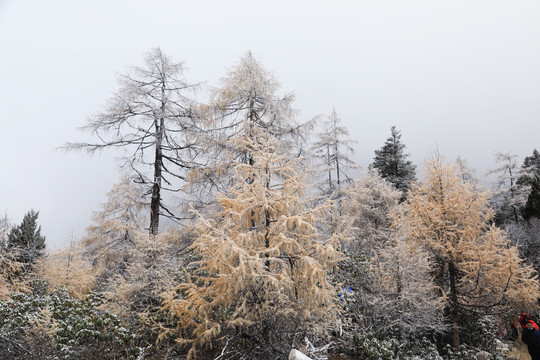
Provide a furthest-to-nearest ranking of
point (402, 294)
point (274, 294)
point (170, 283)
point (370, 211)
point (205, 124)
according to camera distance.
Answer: point (370, 211), point (205, 124), point (402, 294), point (170, 283), point (274, 294)

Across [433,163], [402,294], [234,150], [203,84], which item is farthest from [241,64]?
[402,294]

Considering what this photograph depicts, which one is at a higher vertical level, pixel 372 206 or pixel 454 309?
pixel 372 206

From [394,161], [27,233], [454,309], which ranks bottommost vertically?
[454,309]

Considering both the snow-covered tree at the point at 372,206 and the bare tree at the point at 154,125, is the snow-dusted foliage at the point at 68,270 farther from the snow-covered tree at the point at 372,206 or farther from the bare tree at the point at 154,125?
the snow-covered tree at the point at 372,206

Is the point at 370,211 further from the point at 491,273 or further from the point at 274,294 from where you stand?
the point at 274,294

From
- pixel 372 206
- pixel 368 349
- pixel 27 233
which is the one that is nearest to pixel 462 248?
pixel 368 349

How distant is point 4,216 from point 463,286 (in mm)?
23835

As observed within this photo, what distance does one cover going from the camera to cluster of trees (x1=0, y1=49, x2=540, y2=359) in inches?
215

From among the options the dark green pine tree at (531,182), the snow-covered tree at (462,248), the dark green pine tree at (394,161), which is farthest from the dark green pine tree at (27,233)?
the dark green pine tree at (531,182)

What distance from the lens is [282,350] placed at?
5.51 meters

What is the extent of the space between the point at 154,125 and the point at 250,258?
32.8ft

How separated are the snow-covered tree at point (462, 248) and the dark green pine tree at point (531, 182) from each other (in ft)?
48.0

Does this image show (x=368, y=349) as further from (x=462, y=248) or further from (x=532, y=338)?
(x=462, y=248)

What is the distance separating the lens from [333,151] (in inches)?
899
